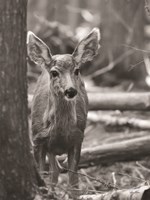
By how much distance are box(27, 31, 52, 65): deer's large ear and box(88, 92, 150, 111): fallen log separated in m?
3.72

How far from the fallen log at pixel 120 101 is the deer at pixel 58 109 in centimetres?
329

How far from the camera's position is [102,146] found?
11188 millimetres

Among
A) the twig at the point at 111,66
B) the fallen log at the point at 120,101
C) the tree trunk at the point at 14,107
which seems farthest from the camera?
the twig at the point at 111,66

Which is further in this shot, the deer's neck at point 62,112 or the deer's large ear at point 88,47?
the deer's large ear at point 88,47

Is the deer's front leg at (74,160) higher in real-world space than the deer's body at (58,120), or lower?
lower

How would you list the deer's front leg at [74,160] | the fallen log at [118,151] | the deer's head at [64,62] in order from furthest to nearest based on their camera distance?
1. the fallen log at [118,151]
2. the deer's front leg at [74,160]
3. the deer's head at [64,62]

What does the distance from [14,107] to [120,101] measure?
6.23 m

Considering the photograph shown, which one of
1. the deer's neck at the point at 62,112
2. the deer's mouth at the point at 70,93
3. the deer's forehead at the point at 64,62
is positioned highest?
the deer's forehead at the point at 64,62

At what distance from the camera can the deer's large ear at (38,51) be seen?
369 inches

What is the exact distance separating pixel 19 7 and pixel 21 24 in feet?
0.53

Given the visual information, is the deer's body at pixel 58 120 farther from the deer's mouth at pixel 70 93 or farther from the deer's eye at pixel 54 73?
the deer's mouth at pixel 70 93

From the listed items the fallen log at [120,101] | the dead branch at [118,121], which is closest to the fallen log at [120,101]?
the fallen log at [120,101]

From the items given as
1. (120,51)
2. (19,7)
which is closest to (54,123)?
(19,7)

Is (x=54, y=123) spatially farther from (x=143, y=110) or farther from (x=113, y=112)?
(x=113, y=112)
